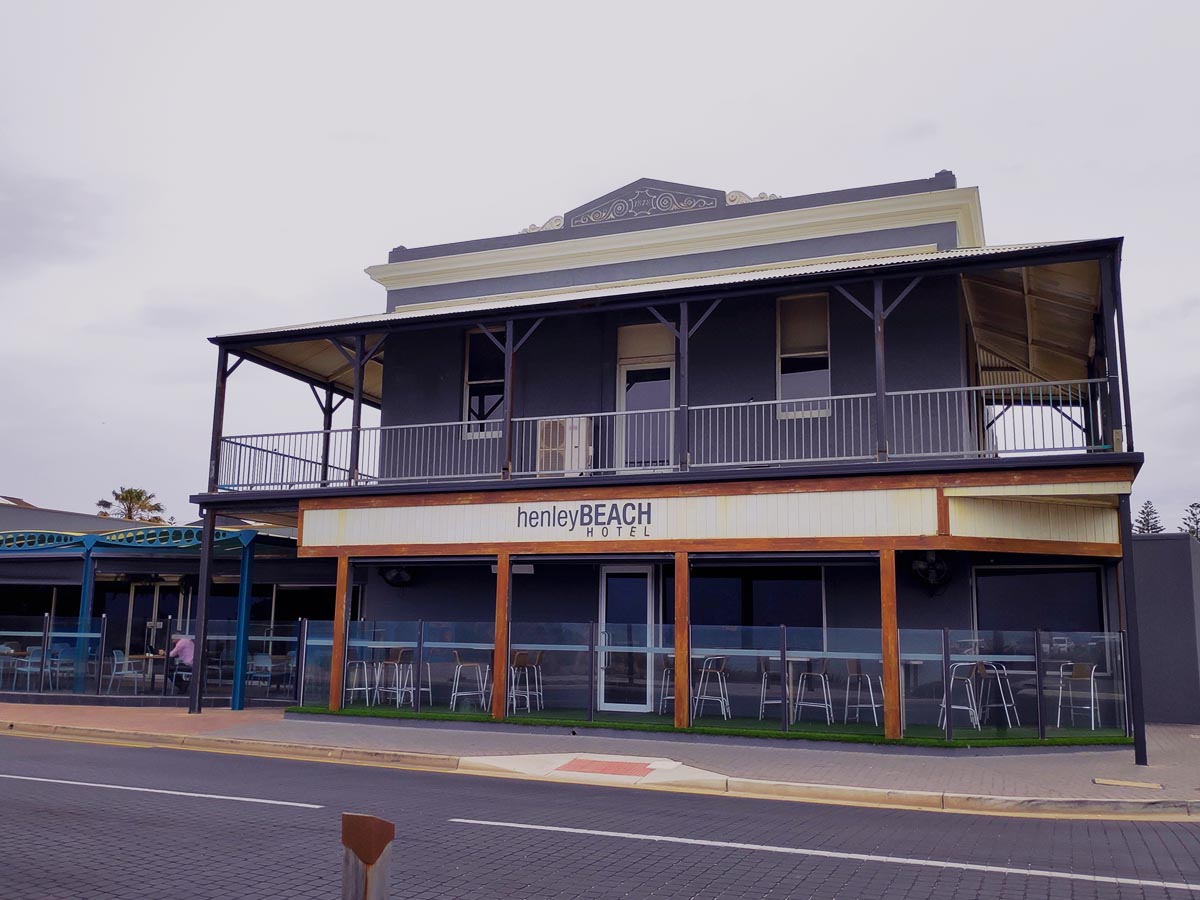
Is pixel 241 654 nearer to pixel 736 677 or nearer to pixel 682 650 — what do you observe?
pixel 682 650

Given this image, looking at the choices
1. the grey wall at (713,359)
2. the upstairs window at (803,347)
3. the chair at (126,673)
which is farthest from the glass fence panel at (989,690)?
the chair at (126,673)

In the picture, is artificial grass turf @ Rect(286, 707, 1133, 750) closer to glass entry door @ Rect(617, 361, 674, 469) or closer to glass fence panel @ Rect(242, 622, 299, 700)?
glass fence panel @ Rect(242, 622, 299, 700)

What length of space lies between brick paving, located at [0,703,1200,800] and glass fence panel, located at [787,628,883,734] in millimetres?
431

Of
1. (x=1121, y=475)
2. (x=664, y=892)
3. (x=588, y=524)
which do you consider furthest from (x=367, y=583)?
(x=664, y=892)

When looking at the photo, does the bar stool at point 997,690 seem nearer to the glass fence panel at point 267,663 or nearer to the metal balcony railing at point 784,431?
the metal balcony railing at point 784,431

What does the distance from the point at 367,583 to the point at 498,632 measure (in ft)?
Result: 15.6

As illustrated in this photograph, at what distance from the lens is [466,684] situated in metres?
16.6

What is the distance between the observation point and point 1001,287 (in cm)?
1705

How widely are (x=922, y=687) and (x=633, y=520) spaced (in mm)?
4489

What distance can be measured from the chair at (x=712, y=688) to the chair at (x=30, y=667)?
12.7m

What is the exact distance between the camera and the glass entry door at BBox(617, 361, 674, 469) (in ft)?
59.9

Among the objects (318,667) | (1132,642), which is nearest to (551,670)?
(318,667)

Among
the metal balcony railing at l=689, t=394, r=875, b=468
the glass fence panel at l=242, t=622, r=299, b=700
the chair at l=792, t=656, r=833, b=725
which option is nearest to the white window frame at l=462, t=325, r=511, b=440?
the metal balcony railing at l=689, t=394, r=875, b=468

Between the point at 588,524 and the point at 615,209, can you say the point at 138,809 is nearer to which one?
the point at 588,524
